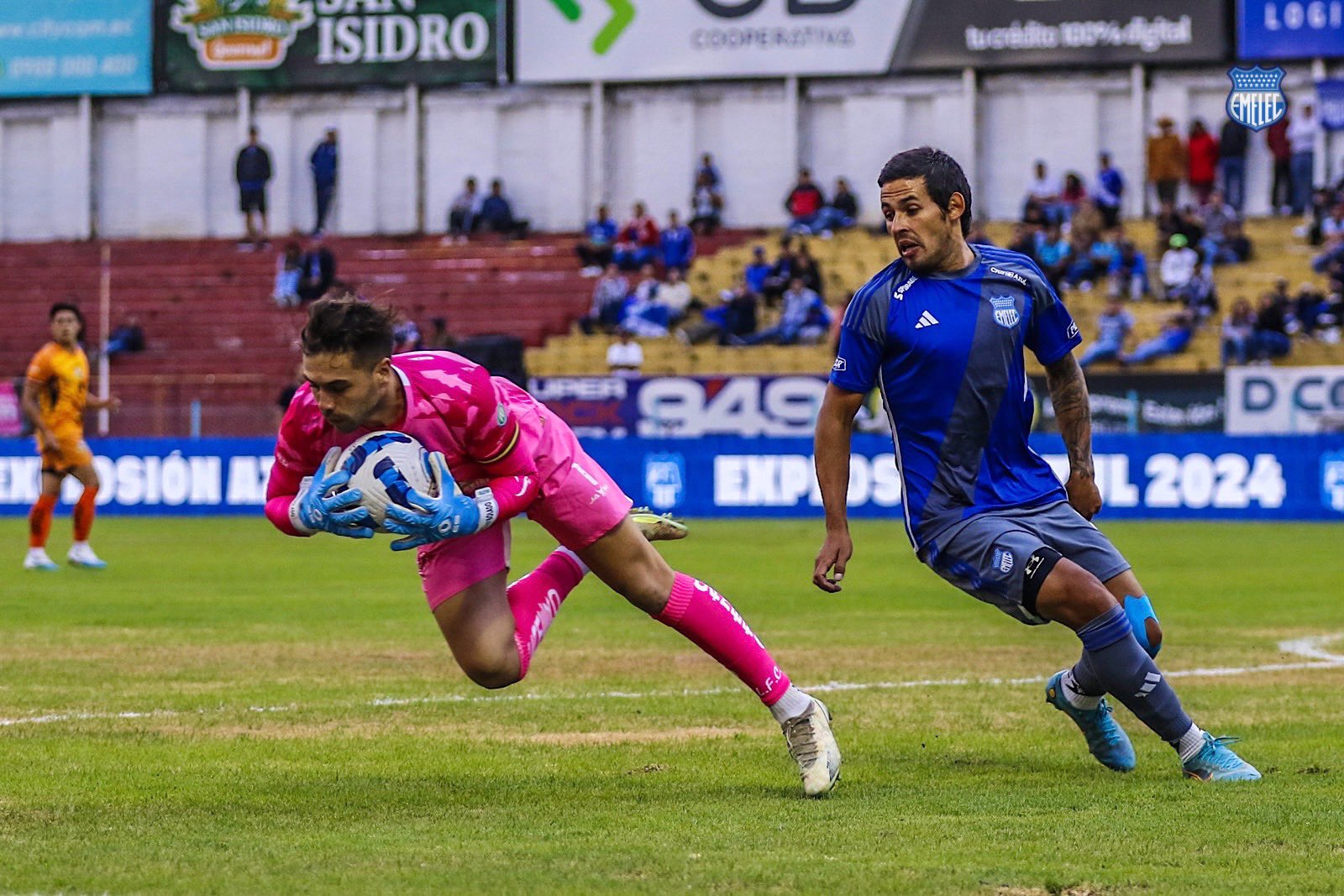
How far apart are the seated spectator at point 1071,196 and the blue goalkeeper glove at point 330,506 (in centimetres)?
3069

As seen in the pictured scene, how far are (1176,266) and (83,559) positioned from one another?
2035cm

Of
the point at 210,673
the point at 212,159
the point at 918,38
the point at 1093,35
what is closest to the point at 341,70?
the point at 212,159

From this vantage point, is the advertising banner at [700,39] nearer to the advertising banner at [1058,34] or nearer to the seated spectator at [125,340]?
the advertising banner at [1058,34]

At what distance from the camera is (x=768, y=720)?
8883 mm

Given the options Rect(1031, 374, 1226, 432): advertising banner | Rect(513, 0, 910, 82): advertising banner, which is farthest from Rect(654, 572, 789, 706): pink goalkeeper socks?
Rect(513, 0, 910, 82): advertising banner

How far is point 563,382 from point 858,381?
23.5 m

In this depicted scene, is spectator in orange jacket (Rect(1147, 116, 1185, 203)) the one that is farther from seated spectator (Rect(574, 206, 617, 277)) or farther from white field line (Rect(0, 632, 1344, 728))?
white field line (Rect(0, 632, 1344, 728))

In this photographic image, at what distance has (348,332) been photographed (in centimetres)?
640

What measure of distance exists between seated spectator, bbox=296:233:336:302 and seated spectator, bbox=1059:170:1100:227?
1320 centimetres

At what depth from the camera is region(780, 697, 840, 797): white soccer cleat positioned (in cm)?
688

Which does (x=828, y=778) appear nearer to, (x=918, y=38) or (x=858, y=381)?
(x=858, y=381)

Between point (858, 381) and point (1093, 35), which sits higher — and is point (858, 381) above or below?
below

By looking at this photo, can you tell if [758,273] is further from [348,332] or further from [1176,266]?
[348,332]

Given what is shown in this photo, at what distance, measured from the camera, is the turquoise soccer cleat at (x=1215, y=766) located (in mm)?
7098
